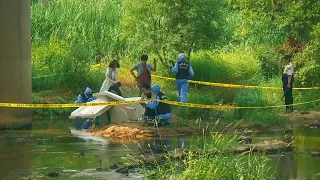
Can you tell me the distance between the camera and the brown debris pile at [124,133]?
19875mm

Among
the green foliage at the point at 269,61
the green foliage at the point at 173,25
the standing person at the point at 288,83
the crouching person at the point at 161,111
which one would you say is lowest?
the crouching person at the point at 161,111

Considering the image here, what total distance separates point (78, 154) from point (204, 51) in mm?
14506

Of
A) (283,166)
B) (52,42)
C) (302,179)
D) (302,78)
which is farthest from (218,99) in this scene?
(302,179)

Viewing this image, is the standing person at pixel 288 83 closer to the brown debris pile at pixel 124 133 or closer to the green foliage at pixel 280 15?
the green foliage at pixel 280 15

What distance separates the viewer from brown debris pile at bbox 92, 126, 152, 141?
→ 65.2 ft

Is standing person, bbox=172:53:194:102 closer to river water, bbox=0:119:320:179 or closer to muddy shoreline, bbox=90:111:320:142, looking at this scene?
muddy shoreline, bbox=90:111:320:142

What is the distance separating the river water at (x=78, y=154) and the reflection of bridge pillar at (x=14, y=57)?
21.5 inches

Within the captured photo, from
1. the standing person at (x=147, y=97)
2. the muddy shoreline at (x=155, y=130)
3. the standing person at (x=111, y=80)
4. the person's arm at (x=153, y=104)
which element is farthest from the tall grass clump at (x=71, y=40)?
the person's arm at (x=153, y=104)

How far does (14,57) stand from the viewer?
21547 millimetres

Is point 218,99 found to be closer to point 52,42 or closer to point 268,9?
point 268,9

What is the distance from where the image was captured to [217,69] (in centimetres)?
2962

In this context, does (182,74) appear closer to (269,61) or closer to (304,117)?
(304,117)

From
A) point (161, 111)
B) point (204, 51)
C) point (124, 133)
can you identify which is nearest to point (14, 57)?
point (124, 133)

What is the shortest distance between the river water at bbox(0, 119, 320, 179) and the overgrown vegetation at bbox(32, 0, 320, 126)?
11.3ft
